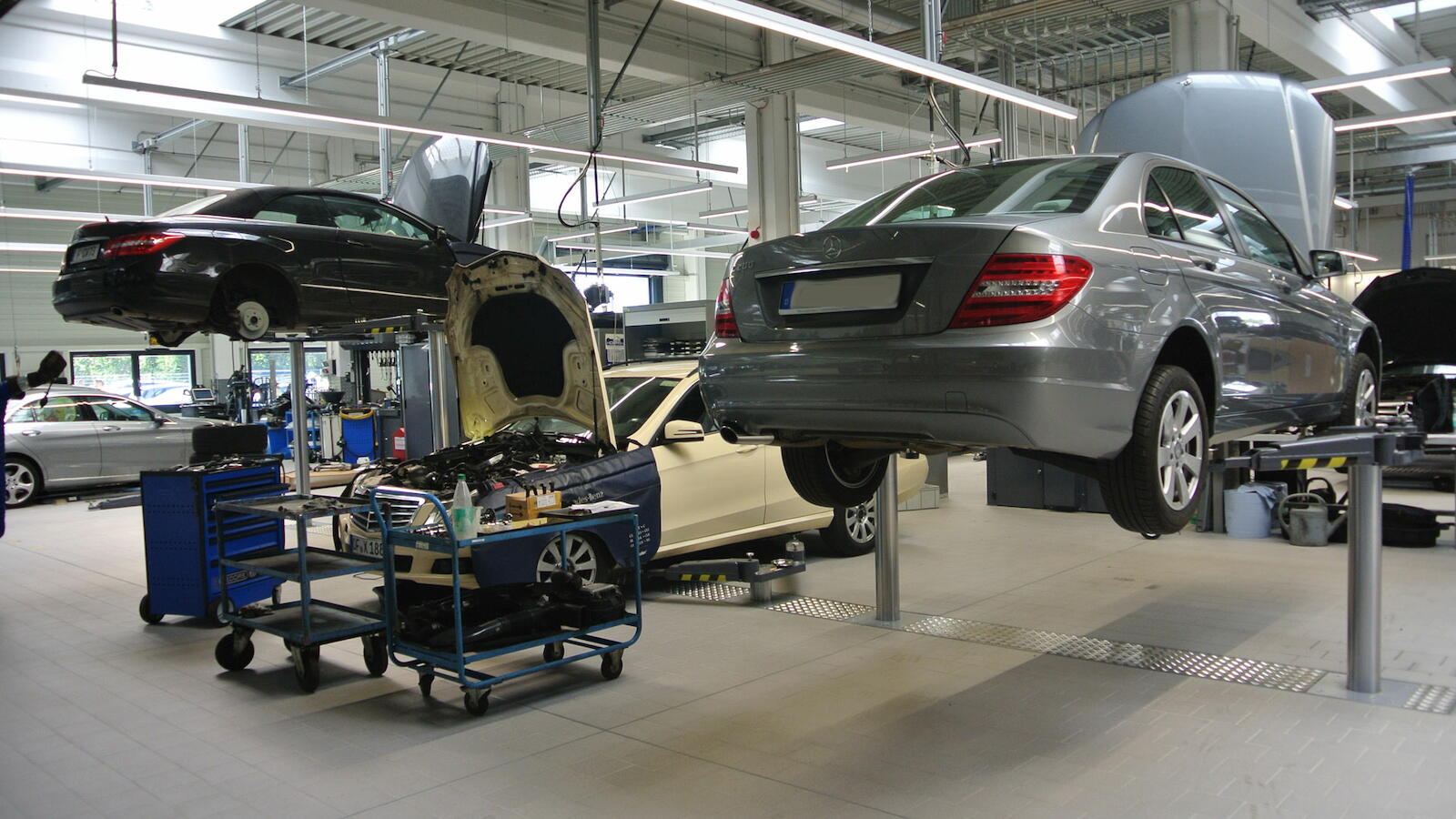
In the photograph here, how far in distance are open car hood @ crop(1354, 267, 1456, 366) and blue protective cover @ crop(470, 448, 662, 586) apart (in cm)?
475

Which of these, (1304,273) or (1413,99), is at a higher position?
(1413,99)

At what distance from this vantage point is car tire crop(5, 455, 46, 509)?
11070 mm

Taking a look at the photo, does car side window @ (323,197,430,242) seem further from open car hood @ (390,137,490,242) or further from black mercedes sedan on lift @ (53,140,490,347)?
open car hood @ (390,137,490,242)

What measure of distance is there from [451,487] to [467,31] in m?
7.42

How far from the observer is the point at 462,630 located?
410 cm

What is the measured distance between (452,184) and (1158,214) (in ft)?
19.4

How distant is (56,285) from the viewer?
6301 mm

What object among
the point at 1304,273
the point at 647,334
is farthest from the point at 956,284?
the point at 647,334

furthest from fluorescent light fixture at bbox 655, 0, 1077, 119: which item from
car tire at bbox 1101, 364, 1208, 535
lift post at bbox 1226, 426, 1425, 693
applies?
lift post at bbox 1226, 426, 1425, 693

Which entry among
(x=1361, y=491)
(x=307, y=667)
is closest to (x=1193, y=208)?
(x=1361, y=491)

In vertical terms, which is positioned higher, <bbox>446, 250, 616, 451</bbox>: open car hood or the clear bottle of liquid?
<bbox>446, 250, 616, 451</bbox>: open car hood

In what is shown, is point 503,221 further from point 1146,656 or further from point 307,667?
point 1146,656

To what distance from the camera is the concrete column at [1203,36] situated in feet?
34.1

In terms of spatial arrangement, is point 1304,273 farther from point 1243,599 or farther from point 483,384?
point 483,384
